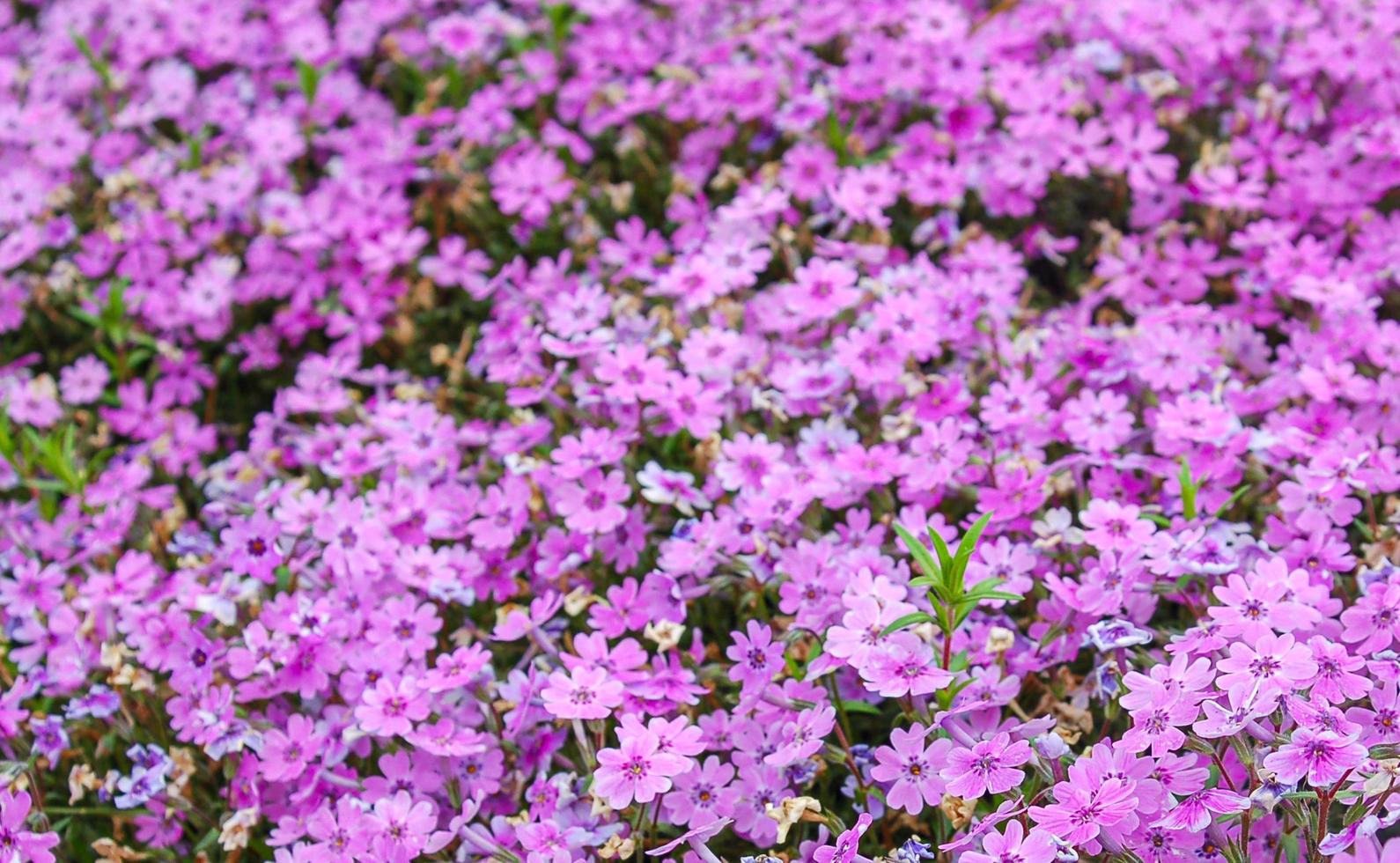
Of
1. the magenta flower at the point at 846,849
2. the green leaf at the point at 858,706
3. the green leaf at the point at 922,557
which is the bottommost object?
the green leaf at the point at 858,706

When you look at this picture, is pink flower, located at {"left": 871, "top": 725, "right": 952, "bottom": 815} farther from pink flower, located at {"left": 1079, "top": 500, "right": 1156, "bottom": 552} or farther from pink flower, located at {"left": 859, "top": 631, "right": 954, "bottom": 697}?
pink flower, located at {"left": 1079, "top": 500, "right": 1156, "bottom": 552}

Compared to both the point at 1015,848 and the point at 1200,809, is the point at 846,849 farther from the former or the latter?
the point at 1200,809

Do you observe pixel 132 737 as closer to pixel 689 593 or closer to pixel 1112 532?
pixel 689 593

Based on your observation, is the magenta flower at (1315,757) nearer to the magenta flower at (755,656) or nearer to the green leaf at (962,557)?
the green leaf at (962,557)

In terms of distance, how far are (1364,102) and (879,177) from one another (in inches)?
60.8

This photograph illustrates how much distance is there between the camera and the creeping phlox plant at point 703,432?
229 centimetres

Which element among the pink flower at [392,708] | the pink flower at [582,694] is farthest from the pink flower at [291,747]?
the pink flower at [582,694]

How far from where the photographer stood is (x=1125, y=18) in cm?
405

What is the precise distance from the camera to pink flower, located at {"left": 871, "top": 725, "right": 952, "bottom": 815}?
7.25ft

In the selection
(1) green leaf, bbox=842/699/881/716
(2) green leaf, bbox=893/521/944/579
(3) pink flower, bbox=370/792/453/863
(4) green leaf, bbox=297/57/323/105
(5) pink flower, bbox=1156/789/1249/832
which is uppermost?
(4) green leaf, bbox=297/57/323/105

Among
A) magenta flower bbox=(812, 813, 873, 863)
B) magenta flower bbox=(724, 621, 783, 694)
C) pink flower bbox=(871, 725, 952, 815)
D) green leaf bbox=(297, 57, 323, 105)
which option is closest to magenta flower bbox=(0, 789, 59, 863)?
magenta flower bbox=(724, 621, 783, 694)

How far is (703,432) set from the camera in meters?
2.92

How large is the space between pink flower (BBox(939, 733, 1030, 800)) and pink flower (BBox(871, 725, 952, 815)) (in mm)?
77

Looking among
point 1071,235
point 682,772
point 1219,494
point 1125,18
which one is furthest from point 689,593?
point 1125,18
